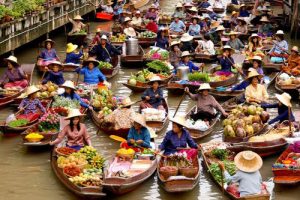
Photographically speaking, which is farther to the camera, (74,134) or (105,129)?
(105,129)

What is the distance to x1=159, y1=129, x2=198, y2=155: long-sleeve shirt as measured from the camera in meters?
10.6

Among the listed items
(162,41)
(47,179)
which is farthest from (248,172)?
(162,41)

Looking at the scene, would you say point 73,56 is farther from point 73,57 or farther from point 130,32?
point 130,32

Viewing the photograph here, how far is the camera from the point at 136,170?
1028 centimetres

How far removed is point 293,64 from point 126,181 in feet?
25.9

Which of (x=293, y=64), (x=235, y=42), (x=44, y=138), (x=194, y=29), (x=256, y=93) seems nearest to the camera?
(x=44, y=138)

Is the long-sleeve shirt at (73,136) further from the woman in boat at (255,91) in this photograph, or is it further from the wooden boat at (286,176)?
the woman in boat at (255,91)

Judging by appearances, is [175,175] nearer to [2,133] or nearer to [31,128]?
[31,128]

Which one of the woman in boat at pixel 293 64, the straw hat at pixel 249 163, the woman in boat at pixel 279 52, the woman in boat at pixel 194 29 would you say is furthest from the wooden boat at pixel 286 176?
the woman in boat at pixel 194 29

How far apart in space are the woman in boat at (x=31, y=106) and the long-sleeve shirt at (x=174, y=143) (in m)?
3.34

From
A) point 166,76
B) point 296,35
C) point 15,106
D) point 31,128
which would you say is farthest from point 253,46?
point 31,128

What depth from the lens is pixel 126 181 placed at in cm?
980

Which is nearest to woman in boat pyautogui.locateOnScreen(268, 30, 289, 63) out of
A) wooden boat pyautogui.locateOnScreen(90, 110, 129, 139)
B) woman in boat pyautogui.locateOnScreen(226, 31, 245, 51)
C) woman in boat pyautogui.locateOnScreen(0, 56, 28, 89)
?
woman in boat pyautogui.locateOnScreen(226, 31, 245, 51)

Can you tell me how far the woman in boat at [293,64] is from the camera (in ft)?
52.5
